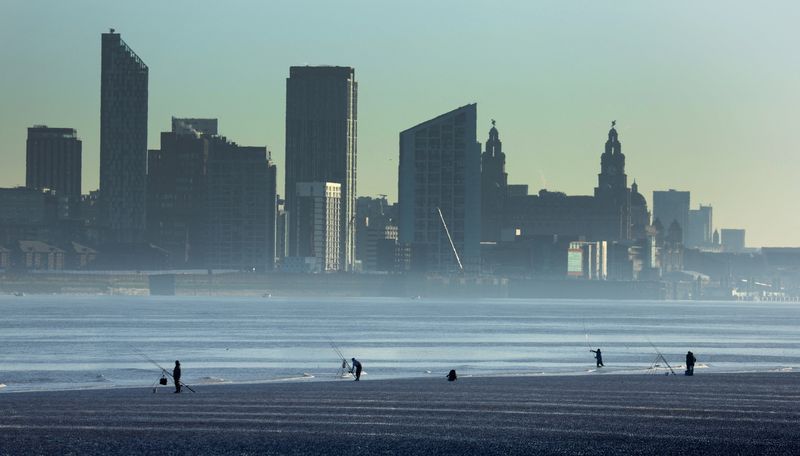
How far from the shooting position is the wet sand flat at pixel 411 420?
161 feet

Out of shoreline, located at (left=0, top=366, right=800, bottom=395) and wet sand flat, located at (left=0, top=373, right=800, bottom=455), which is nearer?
wet sand flat, located at (left=0, top=373, right=800, bottom=455)

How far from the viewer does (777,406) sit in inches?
2633

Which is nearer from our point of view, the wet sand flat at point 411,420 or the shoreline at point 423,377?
the wet sand flat at point 411,420

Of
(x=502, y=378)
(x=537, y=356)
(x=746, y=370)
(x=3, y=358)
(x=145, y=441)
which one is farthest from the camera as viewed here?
(x=537, y=356)

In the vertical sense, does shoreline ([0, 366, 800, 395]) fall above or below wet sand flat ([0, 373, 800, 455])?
below

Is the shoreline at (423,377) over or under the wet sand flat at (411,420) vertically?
under

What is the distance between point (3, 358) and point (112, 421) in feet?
262

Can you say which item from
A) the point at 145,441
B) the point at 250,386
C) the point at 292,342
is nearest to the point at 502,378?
the point at 250,386

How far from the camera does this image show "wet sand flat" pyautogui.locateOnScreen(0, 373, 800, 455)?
1937 inches

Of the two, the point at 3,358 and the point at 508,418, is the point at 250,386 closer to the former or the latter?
the point at 508,418

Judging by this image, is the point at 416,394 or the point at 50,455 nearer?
the point at 50,455

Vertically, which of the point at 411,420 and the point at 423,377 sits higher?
the point at 411,420

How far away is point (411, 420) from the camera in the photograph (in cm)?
5906

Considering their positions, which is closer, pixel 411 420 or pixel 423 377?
pixel 411 420
